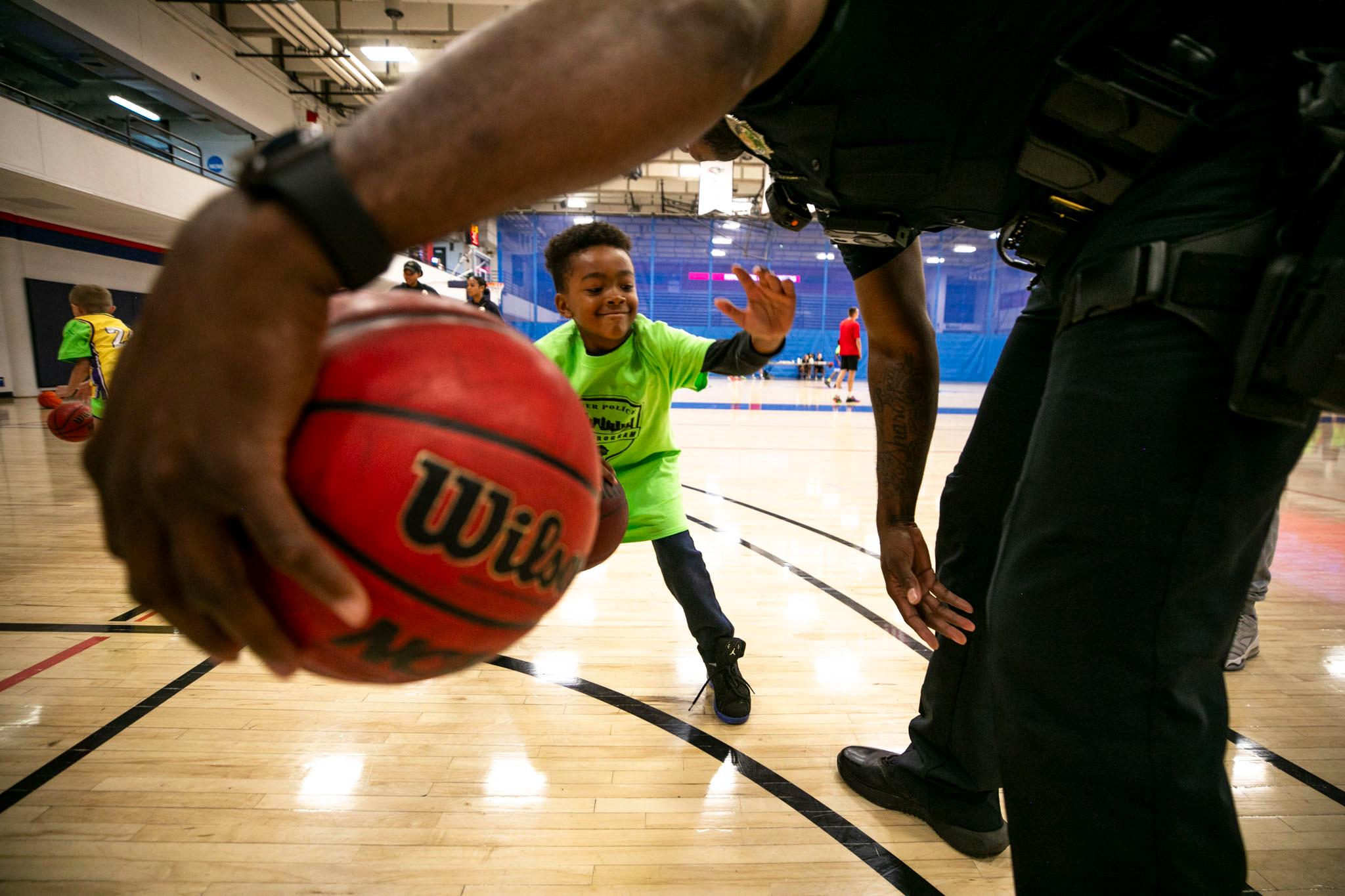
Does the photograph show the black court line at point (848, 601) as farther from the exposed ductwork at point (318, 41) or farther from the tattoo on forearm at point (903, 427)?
the exposed ductwork at point (318, 41)

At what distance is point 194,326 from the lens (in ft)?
1.37

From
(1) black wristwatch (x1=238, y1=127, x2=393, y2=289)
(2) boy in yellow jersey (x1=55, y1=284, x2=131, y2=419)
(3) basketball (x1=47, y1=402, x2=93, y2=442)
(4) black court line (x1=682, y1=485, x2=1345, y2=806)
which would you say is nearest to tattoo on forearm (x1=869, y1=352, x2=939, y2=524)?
(4) black court line (x1=682, y1=485, x2=1345, y2=806)

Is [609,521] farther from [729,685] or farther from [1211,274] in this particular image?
[1211,274]

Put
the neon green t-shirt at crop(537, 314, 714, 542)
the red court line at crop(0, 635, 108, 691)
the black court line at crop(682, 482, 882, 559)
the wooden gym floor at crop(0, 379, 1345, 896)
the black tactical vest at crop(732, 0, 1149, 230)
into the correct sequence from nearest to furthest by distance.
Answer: the black tactical vest at crop(732, 0, 1149, 230)
the wooden gym floor at crop(0, 379, 1345, 896)
the red court line at crop(0, 635, 108, 691)
the neon green t-shirt at crop(537, 314, 714, 542)
the black court line at crop(682, 482, 882, 559)

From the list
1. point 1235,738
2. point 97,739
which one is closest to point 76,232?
point 97,739

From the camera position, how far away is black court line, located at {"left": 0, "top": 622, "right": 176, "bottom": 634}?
236cm

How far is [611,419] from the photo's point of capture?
6.95ft

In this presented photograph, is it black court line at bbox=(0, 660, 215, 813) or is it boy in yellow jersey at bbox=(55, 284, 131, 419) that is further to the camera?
boy in yellow jersey at bbox=(55, 284, 131, 419)

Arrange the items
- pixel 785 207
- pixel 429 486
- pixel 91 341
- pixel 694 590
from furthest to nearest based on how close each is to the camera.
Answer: pixel 91 341, pixel 694 590, pixel 785 207, pixel 429 486

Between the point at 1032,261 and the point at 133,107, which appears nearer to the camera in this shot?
the point at 1032,261

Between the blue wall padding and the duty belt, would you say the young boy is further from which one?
the blue wall padding

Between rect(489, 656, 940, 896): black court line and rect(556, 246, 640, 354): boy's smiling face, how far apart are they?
1086 millimetres

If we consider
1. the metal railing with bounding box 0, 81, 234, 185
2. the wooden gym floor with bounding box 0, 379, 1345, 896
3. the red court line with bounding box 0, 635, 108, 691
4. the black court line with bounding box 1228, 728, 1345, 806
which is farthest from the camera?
the metal railing with bounding box 0, 81, 234, 185

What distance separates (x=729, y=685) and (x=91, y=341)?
6245 millimetres
